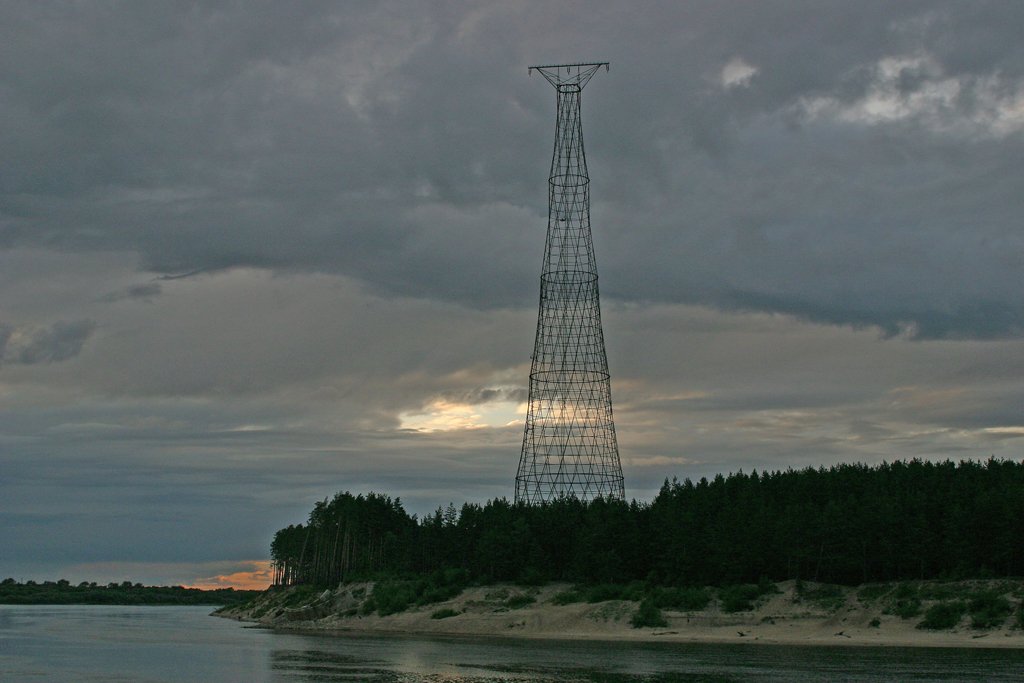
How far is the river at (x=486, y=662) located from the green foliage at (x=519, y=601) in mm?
14753

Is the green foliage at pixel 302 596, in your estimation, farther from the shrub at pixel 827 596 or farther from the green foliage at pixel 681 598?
the shrub at pixel 827 596

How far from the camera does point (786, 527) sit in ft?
380

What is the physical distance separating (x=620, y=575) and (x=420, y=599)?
96.4 feet

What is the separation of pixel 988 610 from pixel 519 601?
56.1 meters

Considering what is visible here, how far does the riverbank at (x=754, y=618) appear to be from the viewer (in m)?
97.7

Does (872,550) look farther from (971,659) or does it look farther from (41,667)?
(41,667)

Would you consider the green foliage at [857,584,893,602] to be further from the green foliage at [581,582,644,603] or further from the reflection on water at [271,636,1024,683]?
the green foliage at [581,582,644,603]

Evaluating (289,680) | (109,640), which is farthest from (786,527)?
(109,640)

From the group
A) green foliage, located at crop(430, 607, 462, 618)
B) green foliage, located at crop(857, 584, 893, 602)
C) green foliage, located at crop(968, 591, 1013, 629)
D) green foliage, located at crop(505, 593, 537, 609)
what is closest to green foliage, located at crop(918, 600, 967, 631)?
green foliage, located at crop(968, 591, 1013, 629)

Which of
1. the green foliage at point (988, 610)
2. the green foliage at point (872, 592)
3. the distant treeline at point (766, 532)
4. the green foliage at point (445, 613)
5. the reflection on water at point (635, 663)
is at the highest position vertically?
the distant treeline at point (766, 532)

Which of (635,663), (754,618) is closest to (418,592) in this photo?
(754,618)

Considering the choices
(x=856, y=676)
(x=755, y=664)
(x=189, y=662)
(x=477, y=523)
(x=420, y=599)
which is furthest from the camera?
(x=477, y=523)

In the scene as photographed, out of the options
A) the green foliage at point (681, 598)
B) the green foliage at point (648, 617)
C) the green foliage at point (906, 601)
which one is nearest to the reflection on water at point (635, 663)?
the green foliage at point (648, 617)

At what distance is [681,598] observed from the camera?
11731cm
